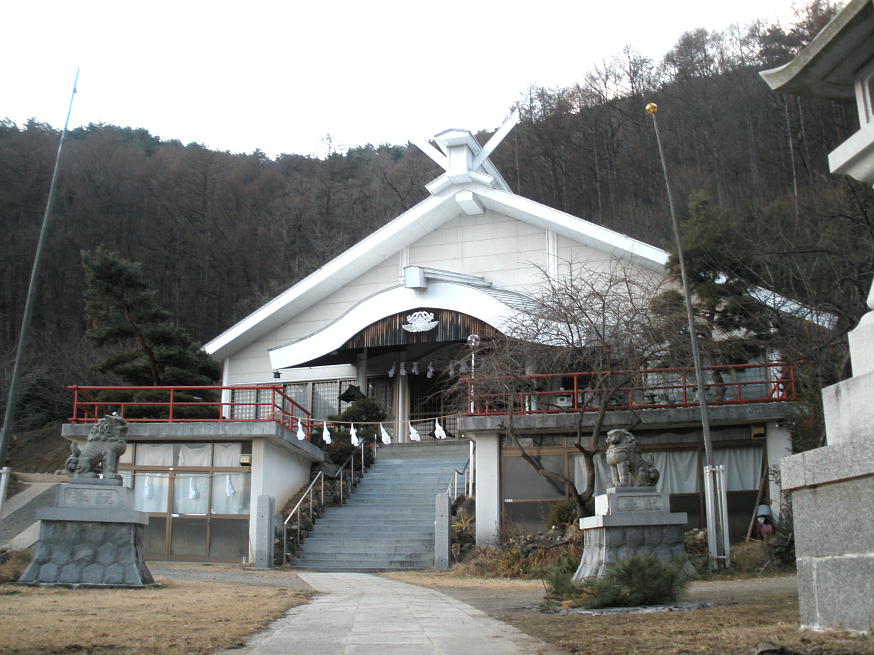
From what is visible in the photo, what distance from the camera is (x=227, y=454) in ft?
70.6

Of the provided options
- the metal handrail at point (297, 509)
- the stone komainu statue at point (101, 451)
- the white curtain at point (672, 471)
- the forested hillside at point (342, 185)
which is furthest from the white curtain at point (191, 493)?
the forested hillside at point (342, 185)

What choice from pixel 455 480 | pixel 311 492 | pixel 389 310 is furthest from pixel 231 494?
pixel 389 310

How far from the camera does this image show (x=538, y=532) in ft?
Result: 61.9

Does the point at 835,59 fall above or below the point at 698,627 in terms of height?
above

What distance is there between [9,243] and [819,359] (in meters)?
45.3

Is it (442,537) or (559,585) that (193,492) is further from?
(559,585)

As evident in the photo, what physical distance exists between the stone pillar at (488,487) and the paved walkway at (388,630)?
8.01 metres

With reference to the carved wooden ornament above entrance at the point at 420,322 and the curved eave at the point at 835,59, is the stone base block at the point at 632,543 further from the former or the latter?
the carved wooden ornament above entrance at the point at 420,322

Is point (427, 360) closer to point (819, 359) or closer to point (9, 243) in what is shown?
point (819, 359)

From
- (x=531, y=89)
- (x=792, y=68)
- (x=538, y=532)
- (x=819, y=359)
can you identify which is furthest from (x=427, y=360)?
(x=531, y=89)

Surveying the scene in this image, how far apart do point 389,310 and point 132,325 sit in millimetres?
7446

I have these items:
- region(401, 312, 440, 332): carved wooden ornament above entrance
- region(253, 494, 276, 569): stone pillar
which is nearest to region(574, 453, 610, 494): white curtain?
region(253, 494, 276, 569): stone pillar

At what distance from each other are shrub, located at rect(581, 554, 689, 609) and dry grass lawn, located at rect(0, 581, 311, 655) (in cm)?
332

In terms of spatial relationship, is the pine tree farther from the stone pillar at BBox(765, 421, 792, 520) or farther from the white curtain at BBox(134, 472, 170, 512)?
the stone pillar at BBox(765, 421, 792, 520)
